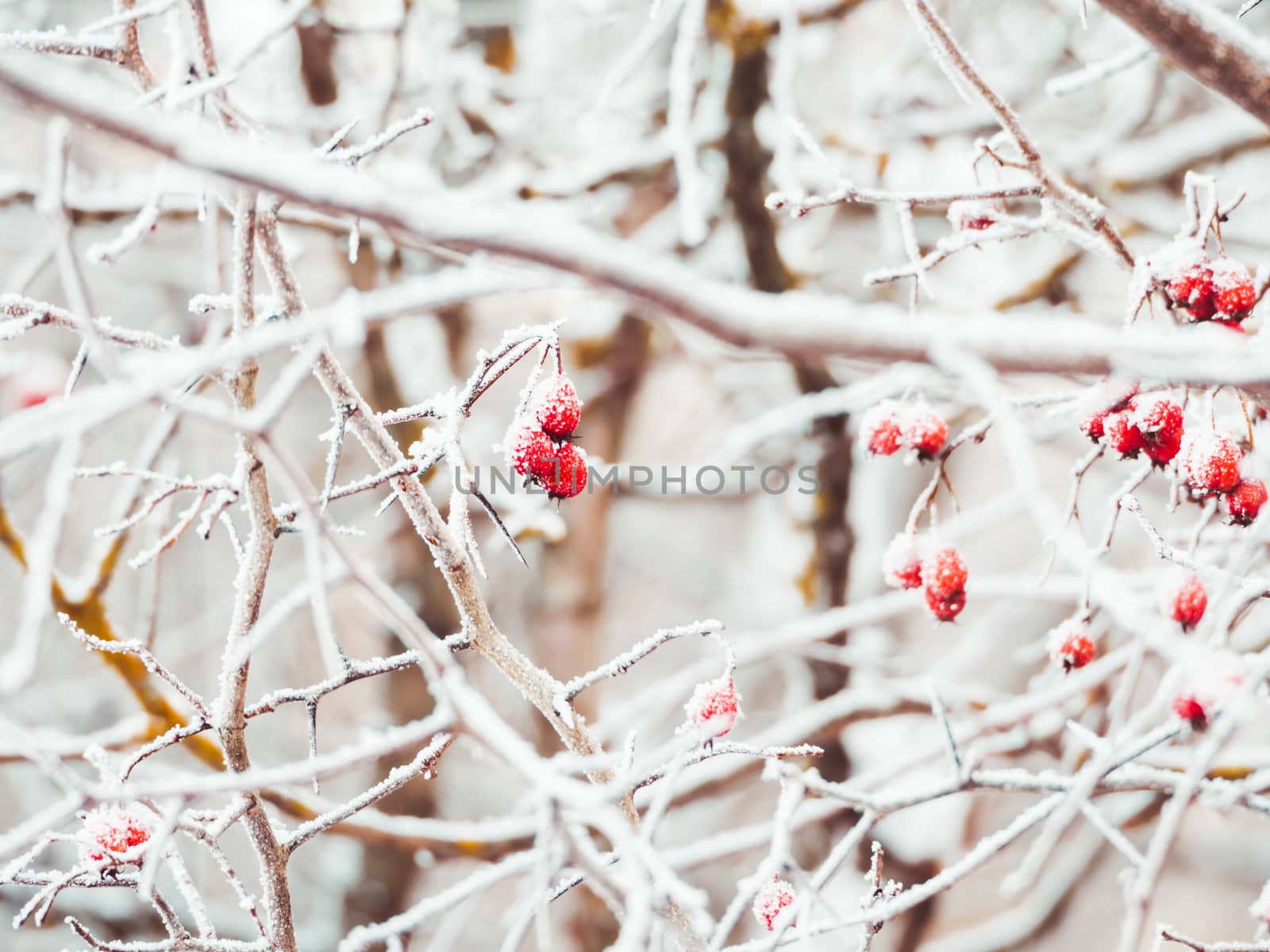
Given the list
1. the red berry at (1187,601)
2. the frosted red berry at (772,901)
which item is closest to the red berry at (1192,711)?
the red berry at (1187,601)

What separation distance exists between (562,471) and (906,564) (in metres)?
0.34

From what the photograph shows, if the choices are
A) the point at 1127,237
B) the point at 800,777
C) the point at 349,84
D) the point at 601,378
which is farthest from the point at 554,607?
the point at 800,777

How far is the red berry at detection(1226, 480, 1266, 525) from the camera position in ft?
2.19

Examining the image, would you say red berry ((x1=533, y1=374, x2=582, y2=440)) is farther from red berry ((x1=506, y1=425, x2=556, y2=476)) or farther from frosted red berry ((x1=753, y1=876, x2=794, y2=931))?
frosted red berry ((x1=753, y1=876, x2=794, y2=931))

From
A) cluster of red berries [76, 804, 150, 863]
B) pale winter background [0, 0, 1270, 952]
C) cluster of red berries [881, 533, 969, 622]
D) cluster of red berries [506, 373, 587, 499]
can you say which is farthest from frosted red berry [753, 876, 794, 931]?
cluster of red berries [76, 804, 150, 863]

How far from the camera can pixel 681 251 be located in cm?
244

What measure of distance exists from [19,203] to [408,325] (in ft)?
3.48

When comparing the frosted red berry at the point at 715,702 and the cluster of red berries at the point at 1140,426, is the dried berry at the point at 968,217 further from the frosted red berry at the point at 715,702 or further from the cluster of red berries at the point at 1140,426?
the frosted red berry at the point at 715,702

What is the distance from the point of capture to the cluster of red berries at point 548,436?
0.71 m

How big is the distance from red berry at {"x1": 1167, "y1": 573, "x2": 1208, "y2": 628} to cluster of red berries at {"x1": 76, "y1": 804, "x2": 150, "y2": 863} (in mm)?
772

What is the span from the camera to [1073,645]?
790 millimetres

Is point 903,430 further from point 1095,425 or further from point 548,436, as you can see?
point 548,436

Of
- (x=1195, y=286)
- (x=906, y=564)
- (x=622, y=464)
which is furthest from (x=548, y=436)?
(x=622, y=464)

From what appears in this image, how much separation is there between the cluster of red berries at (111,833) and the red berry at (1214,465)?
0.81 m
